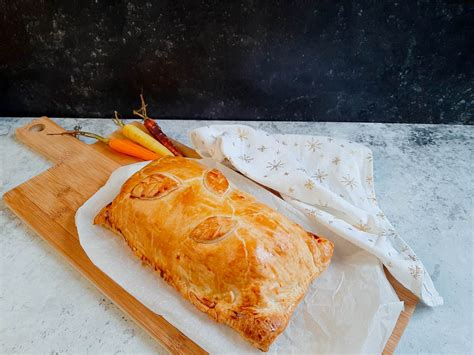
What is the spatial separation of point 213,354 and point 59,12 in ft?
4.64

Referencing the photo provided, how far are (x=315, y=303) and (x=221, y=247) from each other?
33 cm

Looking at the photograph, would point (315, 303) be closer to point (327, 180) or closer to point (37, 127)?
point (327, 180)

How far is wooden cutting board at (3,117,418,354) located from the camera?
1.13 meters

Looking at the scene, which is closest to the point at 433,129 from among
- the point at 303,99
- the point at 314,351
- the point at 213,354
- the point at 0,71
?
the point at 303,99

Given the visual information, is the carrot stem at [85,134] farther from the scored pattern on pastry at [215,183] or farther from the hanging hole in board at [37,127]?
the scored pattern on pastry at [215,183]

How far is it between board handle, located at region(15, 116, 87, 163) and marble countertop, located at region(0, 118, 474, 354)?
0.15 feet

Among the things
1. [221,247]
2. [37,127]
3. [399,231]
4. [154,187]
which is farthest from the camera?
[37,127]

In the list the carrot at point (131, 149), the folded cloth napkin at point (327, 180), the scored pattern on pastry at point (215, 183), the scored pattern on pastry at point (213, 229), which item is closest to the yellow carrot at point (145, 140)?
the carrot at point (131, 149)

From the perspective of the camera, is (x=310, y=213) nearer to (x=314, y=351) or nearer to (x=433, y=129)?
(x=314, y=351)

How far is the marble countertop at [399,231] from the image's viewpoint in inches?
44.8

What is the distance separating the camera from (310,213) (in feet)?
4.40

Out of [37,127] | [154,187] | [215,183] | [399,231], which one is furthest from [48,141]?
[399,231]

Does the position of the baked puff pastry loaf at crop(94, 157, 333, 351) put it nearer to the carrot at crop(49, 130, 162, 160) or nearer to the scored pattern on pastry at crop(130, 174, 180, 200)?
the scored pattern on pastry at crop(130, 174, 180, 200)

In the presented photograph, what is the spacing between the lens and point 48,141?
5.61ft
